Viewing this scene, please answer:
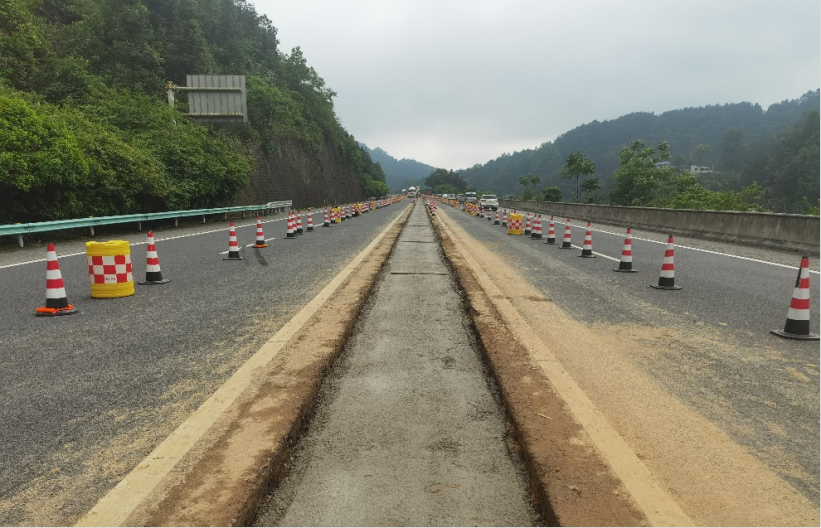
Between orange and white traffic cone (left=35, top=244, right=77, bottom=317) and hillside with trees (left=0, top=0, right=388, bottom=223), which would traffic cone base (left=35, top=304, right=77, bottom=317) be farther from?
hillside with trees (left=0, top=0, right=388, bottom=223)

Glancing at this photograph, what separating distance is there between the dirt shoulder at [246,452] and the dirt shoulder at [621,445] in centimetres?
136

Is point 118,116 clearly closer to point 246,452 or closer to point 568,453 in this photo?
point 246,452

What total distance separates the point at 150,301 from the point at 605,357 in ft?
19.8

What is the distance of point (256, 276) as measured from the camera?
9328 millimetres

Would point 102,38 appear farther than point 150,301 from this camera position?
Yes

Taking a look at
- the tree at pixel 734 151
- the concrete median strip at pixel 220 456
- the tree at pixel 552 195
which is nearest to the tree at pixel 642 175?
the tree at pixel 552 195

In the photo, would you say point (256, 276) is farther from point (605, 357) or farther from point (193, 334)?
point (605, 357)

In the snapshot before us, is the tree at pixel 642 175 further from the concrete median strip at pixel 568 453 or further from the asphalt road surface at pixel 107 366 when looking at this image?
the concrete median strip at pixel 568 453

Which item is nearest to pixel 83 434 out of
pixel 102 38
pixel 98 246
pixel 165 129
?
pixel 98 246

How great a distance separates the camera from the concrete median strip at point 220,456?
2307 millimetres

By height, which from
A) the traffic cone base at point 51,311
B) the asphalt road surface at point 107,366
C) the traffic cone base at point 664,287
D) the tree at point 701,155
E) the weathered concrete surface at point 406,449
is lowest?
the traffic cone base at point 51,311

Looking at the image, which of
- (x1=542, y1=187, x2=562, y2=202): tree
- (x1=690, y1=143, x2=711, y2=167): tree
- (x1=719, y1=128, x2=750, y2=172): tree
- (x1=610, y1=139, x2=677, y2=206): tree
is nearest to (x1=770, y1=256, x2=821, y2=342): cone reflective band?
(x1=610, y1=139, x2=677, y2=206): tree

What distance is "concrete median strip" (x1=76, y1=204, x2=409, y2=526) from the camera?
2.31 m

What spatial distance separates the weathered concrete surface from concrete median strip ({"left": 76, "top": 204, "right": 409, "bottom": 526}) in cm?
14
